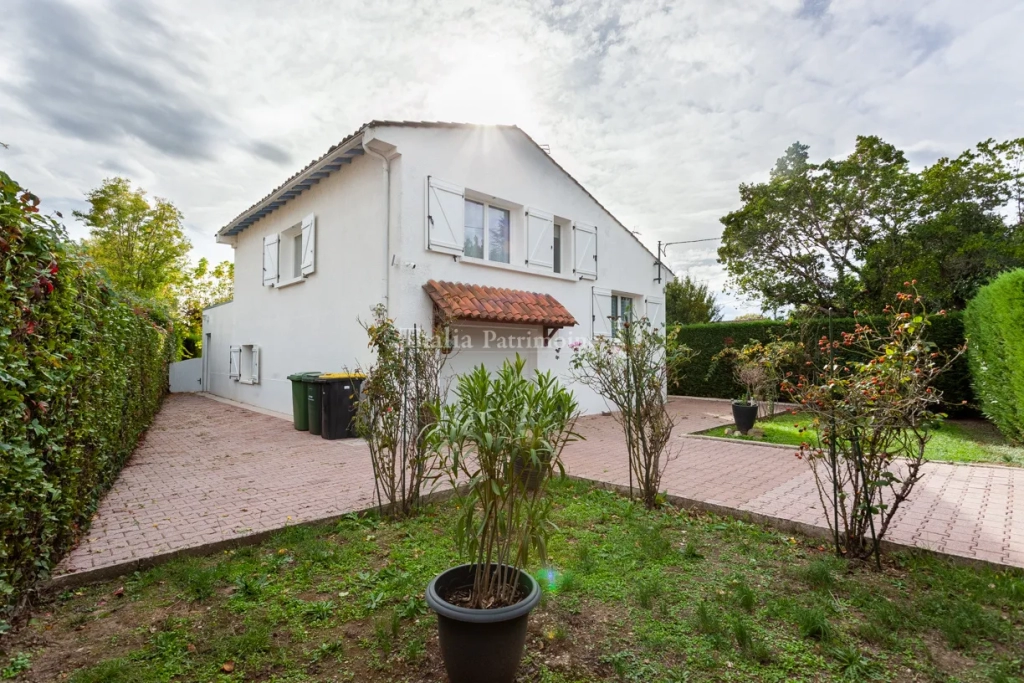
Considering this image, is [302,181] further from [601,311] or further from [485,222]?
[601,311]

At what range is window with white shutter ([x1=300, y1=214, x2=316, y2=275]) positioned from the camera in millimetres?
9844

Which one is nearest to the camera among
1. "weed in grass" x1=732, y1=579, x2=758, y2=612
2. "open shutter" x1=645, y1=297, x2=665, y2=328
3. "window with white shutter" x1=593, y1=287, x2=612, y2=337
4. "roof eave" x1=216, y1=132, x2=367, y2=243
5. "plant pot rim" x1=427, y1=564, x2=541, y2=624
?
"plant pot rim" x1=427, y1=564, x2=541, y2=624

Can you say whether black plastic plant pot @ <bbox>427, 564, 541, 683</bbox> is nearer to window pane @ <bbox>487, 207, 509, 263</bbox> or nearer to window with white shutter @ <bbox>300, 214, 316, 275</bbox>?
window pane @ <bbox>487, 207, 509, 263</bbox>

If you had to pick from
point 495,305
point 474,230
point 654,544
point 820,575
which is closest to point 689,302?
point 474,230

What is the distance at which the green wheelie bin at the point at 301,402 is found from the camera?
864cm

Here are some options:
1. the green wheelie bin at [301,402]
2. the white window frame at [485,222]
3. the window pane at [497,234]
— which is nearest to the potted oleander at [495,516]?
the white window frame at [485,222]

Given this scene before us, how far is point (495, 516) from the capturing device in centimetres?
221

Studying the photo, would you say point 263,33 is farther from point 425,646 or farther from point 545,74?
point 425,646

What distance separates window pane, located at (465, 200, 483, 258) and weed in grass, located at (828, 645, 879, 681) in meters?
8.18

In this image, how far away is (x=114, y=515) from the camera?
4.29m

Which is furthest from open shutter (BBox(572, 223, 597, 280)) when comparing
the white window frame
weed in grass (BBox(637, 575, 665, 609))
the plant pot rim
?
the plant pot rim

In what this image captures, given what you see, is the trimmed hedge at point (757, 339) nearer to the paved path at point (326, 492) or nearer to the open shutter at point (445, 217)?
the paved path at point (326, 492)

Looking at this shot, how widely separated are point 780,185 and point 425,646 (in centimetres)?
1968

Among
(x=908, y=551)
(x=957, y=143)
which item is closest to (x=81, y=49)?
(x=908, y=551)
